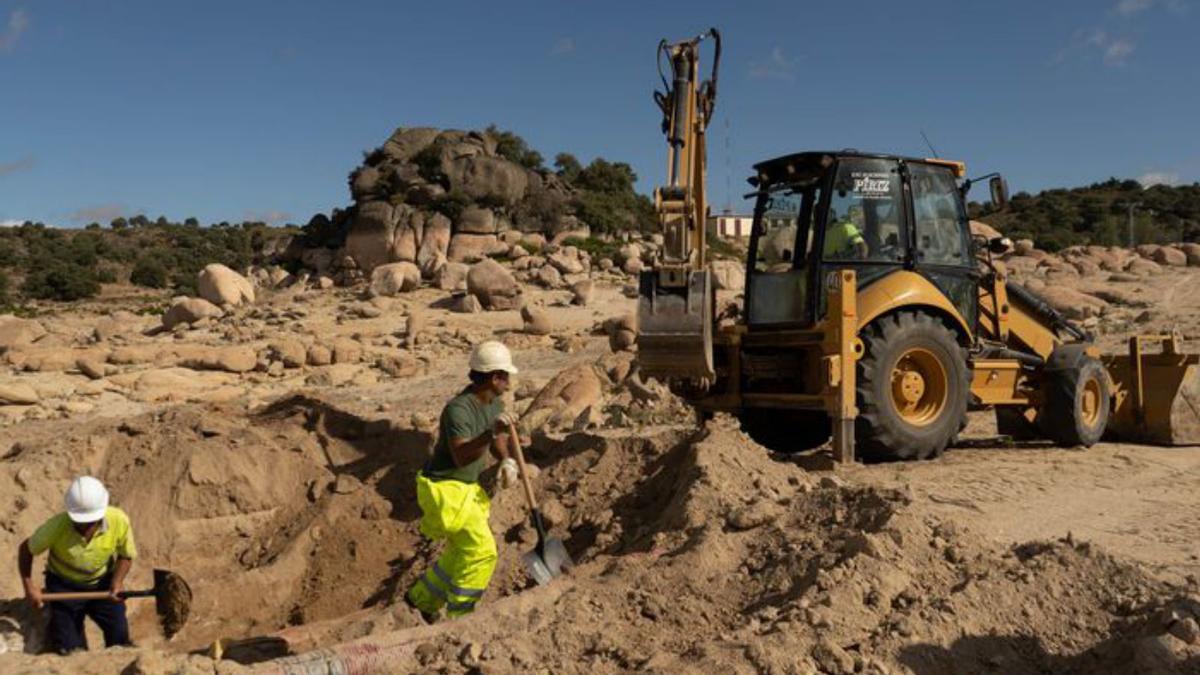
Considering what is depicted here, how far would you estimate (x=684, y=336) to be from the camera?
23.4 feet

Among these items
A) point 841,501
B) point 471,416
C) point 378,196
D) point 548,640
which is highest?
point 378,196

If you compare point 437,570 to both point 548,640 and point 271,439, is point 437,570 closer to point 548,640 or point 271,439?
point 548,640

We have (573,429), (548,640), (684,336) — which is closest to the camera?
(548,640)

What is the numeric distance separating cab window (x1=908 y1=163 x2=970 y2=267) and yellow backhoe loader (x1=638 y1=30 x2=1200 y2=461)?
13mm

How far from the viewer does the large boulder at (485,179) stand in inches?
1118

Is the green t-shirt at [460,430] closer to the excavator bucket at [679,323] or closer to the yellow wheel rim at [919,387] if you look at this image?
the excavator bucket at [679,323]

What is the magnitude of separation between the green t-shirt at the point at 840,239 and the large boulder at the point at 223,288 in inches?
775

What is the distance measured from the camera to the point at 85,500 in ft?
16.7

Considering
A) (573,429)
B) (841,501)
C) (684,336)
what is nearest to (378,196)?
(573,429)

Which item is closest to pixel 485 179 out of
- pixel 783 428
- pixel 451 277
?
pixel 451 277

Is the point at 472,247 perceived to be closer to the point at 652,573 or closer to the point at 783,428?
the point at 783,428

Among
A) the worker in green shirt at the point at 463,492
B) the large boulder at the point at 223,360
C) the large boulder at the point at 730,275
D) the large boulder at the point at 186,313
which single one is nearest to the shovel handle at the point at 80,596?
the worker in green shirt at the point at 463,492

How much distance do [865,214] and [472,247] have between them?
20336 millimetres

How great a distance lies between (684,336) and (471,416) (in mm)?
2320
